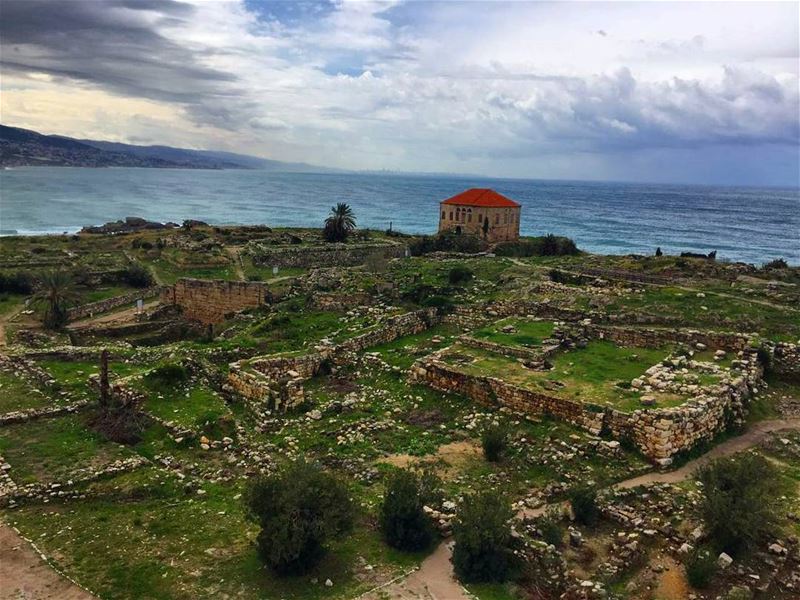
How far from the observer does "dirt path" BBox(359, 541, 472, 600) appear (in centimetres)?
976

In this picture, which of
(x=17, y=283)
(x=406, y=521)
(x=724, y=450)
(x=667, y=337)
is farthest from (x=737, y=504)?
(x=17, y=283)

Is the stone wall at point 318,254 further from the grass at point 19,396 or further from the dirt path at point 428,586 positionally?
the dirt path at point 428,586

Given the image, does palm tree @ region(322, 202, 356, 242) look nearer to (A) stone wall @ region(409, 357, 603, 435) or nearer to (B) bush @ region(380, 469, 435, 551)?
(A) stone wall @ region(409, 357, 603, 435)

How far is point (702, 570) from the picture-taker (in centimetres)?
1006

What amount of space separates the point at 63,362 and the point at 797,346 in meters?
23.2

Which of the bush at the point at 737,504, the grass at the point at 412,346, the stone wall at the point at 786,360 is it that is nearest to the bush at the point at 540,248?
the grass at the point at 412,346

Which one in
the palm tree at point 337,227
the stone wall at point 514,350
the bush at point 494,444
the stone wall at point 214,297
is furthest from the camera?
the palm tree at point 337,227

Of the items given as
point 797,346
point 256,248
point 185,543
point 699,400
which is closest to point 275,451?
point 185,543

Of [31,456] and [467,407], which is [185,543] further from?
[467,407]

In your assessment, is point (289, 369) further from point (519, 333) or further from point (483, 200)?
point (483, 200)

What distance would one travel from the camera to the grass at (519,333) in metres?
19.8

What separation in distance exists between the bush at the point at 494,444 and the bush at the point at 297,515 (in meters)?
4.33

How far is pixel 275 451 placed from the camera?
14.5 meters

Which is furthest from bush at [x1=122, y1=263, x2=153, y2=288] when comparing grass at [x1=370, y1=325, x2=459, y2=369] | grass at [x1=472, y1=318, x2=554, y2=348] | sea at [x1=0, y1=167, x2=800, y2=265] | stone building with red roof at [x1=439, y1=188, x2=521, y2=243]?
sea at [x1=0, y1=167, x2=800, y2=265]
